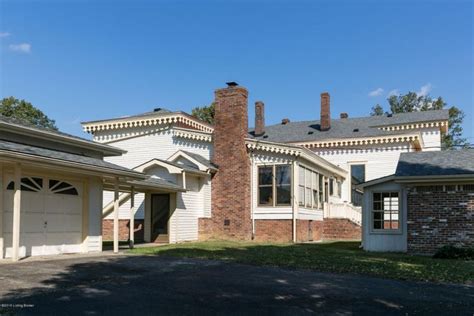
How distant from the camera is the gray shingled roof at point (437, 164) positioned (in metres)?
16.8

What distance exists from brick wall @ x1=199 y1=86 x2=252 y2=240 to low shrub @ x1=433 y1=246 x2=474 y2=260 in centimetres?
1001

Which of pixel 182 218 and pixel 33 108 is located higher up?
pixel 33 108

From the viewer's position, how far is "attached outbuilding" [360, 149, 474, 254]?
53.7 ft

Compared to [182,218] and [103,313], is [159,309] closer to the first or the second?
[103,313]

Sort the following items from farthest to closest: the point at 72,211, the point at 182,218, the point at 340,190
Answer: the point at 340,190, the point at 182,218, the point at 72,211

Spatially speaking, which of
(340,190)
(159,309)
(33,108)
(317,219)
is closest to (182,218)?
(317,219)

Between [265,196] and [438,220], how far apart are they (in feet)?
30.6

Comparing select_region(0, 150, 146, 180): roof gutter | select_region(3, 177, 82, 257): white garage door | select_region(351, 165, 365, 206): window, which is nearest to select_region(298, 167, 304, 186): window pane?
select_region(351, 165, 365, 206): window

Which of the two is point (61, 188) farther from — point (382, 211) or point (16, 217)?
point (382, 211)

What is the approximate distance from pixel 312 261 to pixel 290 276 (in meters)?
3.05

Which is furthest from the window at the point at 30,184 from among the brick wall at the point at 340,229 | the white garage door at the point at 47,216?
the brick wall at the point at 340,229

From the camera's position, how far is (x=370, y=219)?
18500 millimetres

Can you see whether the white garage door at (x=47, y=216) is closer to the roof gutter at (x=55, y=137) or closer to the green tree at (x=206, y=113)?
the roof gutter at (x=55, y=137)

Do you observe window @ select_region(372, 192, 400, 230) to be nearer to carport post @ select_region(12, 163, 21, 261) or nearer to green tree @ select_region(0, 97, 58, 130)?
carport post @ select_region(12, 163, 21, 261)
